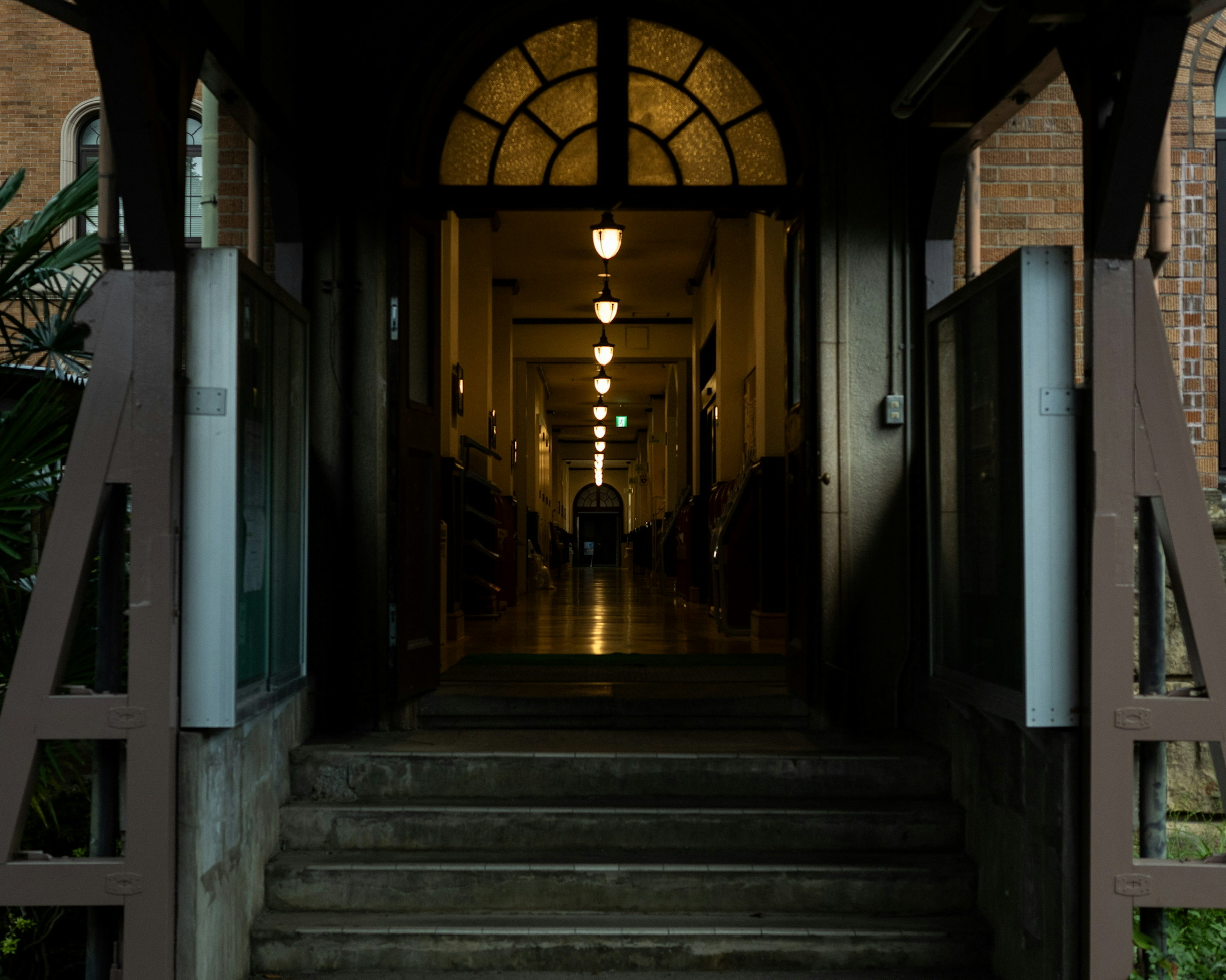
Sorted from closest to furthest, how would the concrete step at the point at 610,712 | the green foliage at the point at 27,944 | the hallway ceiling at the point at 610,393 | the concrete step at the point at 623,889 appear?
the green foliage at the point at 27,944 → the concrete step at the point at 623,889 → the concrete step at the point at 610,712 → the hallway ceiling at the point at 610,393

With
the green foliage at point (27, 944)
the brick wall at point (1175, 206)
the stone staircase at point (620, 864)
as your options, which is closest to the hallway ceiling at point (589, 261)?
the brick wall at point (1175, 206)

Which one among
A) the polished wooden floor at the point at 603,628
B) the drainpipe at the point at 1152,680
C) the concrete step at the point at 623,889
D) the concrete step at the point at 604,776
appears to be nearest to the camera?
the drainpipe at the point at 1152,680

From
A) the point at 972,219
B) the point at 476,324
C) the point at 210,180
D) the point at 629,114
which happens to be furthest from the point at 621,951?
the point at 476,324

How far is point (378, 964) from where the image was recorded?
3480 millimetres

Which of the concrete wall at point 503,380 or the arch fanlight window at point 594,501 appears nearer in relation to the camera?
the concrete wall at point 503,380

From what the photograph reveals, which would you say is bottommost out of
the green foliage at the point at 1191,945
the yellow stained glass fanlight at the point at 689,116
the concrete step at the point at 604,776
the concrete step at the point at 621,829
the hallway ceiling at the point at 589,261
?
the green foliage at the point at 1191,945

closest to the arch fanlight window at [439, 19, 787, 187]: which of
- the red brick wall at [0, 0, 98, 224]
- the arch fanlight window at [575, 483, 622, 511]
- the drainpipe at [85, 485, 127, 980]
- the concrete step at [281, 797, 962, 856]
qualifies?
the drainpipe at [85, 485, 127, 980]

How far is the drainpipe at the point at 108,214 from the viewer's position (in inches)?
129

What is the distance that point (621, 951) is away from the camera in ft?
11.4

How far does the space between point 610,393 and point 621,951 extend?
20.2 m

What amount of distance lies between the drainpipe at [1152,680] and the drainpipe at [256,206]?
11.2 ft

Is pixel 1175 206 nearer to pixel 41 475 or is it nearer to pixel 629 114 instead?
pixel 629 114

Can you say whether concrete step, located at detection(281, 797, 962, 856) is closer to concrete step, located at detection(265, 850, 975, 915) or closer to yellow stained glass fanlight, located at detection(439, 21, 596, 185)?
concrete step, located at detection(265, 850, 975, 915)

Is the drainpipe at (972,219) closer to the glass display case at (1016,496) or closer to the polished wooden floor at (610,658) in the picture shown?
the glass display case at (1016,496)
